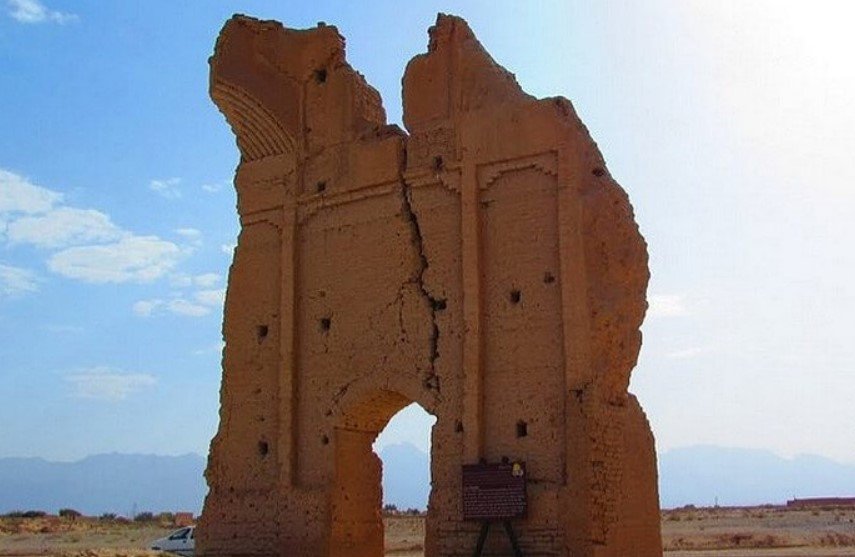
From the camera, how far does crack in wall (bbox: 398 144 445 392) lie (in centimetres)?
1308

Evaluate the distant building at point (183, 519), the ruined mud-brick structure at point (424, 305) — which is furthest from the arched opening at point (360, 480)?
the distant building at point (183, 519)

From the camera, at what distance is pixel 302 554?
13.4 metres

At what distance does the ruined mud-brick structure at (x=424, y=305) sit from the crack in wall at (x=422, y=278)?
3cm

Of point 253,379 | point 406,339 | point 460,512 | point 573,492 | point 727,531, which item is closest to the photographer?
point 573,492

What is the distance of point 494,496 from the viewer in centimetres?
1200

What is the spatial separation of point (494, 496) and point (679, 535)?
15363 millimetres

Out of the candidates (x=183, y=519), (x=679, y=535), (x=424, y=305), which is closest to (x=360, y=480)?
(x=424, y=305)

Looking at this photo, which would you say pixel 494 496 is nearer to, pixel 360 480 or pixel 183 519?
pixel 360 480

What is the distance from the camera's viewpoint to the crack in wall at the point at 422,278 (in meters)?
13.1

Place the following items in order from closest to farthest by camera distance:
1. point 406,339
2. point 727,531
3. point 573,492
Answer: point 573,492 < point 406,339 < point 727,531

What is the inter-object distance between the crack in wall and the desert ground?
5.92 m

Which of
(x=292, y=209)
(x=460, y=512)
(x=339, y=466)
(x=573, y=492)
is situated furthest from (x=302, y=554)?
(x=292, y=209)

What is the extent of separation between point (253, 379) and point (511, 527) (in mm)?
4686

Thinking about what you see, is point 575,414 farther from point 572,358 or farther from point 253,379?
point 253,379
